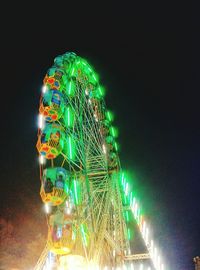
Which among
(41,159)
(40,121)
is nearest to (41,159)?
(41,159)

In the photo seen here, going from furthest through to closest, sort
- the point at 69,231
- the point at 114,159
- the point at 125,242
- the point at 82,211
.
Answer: the point at 114,159, the point at 125,242, the point at 82,211, the point at 69,231

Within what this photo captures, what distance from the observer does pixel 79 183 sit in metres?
12.4

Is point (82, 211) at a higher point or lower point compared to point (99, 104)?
lower

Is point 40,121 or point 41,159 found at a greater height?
point 40,121

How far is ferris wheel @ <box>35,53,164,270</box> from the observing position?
33.4 feet

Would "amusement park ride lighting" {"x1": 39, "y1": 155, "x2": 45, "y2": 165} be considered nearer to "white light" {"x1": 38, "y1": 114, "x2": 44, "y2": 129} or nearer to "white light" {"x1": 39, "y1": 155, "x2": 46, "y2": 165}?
"white light" {"x1": 39, "y1": 155, "x2": 46, "y2": 165}

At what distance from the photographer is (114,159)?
51.5ft

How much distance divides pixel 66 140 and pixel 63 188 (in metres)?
2.29

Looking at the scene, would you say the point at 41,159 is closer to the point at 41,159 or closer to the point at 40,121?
the point at 41,159

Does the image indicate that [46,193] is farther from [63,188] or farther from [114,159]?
[114,159]

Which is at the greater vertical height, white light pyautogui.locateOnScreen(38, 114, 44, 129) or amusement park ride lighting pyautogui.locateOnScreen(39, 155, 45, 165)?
white light pyautogui.locateOnScreen(38, 114, 44, 129)

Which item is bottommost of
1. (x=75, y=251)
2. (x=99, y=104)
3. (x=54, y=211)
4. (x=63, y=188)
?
(x=75, y=251)

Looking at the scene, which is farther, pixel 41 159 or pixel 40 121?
pixel 40 121

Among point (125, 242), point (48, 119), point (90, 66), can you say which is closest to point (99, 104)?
point (90, 66)
